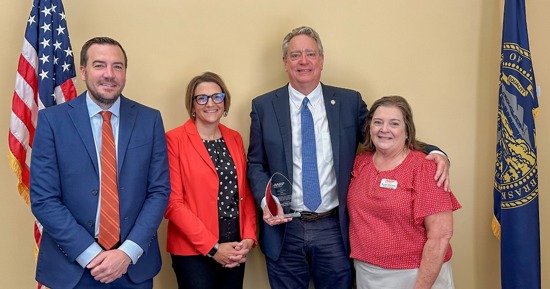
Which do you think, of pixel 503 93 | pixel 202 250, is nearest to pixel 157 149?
pixel 202 250

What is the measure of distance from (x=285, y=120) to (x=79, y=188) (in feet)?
3.62

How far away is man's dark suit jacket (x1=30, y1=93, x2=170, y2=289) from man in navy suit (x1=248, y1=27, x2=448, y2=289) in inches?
24.5

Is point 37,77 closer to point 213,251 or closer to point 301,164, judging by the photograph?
point 213,251

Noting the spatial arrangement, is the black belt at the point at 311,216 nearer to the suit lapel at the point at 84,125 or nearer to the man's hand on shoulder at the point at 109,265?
the man's hand on shoulder at the point at 109,265

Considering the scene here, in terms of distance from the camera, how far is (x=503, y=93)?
2584 millimetres

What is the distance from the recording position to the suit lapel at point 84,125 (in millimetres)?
2010

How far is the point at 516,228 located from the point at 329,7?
5.56 feet

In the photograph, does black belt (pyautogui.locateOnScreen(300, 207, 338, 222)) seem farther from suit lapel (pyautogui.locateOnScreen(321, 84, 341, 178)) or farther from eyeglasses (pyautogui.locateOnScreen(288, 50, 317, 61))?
eyeglasses (pyautogui.locateOnScreen(288, 50, 317, 61))

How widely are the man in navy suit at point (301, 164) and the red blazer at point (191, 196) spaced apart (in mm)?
250

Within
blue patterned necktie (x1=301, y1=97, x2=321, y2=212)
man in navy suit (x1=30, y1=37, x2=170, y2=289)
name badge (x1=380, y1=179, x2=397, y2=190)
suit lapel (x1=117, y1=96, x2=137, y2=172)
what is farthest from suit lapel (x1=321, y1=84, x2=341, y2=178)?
suit lapel (x1=117, y1=96, x2=137, y2=172)

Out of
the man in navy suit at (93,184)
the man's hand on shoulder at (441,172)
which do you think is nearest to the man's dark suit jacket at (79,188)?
the man in navy suit at (93,184)

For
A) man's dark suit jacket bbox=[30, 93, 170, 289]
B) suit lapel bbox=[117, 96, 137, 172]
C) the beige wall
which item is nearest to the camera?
man's dark suit jacket bbox=[30, 93, 170, 289]

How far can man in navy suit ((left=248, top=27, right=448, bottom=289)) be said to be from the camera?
8.09ft

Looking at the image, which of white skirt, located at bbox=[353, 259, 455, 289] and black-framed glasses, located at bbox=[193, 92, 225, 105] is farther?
black-framed glasses, located at bbox=[193, 92, 225, 105]
